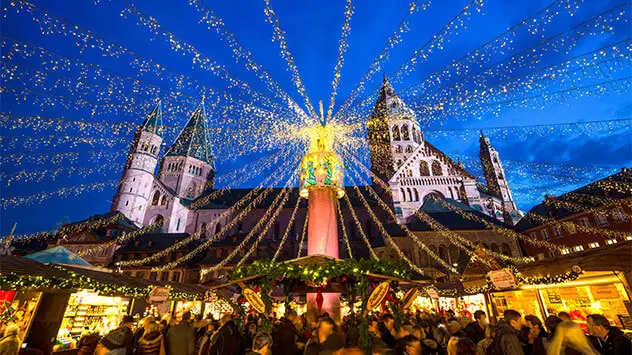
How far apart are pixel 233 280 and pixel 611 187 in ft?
106

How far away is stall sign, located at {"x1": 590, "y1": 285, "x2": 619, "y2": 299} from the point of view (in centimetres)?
938

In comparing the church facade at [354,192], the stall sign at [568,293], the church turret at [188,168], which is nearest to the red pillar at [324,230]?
the stall sign at [568,293]

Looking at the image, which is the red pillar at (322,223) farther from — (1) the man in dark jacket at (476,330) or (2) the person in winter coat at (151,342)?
(2) the person in winter coat at (151,342)

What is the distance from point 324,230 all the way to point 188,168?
1912 inches

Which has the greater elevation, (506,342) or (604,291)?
(604,291)

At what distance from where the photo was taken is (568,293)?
36.5ft

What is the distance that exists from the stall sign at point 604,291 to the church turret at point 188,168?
50131 mm

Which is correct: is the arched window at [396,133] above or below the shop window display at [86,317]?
above

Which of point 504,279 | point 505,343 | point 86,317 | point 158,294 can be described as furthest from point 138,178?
point 505,343

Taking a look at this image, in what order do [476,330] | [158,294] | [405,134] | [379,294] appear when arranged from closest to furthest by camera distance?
1. [379,294]
2. [476,330]
3. [158,294]
4. [405,134]

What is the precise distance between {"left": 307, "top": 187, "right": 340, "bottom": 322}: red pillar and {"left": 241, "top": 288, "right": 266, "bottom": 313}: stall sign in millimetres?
Result: 4147

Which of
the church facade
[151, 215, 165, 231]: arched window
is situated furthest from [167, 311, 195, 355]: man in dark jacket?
[151, 215, 165, 231]: arched window

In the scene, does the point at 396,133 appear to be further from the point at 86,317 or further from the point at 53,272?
the point at 53,272

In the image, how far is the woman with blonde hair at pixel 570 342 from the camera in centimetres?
370
